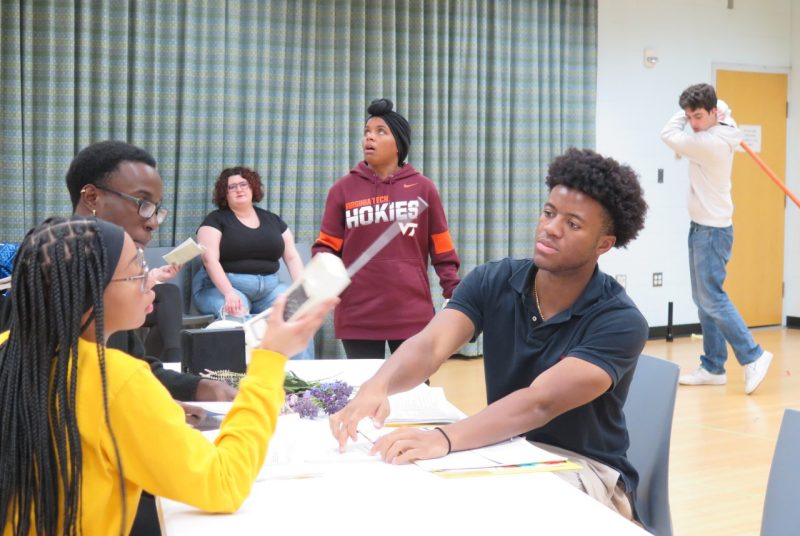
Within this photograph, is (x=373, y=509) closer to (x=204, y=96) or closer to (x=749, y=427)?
(x=749, y=427)

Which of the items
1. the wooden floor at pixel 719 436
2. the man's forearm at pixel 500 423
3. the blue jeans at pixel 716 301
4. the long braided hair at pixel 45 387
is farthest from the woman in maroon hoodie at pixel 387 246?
the long braided hair at pixel 45 387

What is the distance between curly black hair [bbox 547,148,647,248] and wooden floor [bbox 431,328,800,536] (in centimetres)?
149

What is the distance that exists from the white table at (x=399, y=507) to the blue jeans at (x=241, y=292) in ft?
11.8

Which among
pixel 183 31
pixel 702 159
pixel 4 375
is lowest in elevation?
pixel 4 375

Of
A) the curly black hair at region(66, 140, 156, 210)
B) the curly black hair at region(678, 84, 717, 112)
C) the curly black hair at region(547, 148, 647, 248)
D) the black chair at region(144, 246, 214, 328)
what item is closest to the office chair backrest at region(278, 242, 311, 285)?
the black chair at region(144, 246, 214, 328)

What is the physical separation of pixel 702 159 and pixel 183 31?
318 cm

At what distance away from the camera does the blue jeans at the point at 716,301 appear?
18.2 feet

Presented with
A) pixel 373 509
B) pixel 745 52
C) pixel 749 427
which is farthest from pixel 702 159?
pixel 373 509

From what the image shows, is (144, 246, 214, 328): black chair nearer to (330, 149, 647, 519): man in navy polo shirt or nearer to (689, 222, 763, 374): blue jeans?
(689, 222, 763, 374): blue jeans

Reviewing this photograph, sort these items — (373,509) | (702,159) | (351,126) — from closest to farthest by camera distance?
(373,509)
(702,159)
(351,126)

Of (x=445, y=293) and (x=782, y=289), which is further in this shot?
(x=782, y=289)

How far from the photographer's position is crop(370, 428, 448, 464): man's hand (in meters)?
1.79

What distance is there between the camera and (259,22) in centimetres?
585

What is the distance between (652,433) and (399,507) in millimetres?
1017
